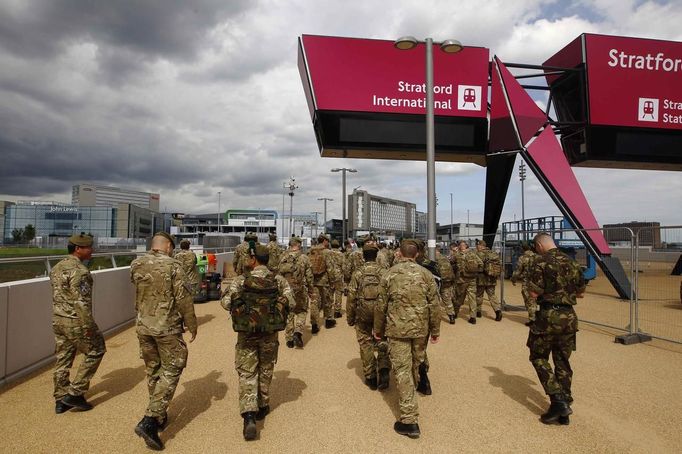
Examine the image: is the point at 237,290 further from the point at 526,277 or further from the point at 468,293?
the point at 468,293

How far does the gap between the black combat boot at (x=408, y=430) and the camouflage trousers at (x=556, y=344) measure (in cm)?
139

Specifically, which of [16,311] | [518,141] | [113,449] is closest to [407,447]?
[113,449]

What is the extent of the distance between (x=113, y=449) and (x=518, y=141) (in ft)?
39.6

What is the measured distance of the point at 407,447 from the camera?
3309 mm

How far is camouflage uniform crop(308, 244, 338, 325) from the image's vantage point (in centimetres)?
796

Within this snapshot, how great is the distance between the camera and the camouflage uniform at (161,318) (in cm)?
345

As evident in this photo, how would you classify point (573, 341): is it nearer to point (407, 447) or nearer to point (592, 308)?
point (407, 447)

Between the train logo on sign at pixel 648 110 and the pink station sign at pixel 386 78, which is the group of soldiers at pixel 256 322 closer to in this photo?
the pink station sign at pixel 386 78

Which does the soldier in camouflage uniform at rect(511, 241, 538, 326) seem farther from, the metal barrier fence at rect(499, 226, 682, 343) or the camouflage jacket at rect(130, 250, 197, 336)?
the camouflage jacket at rect(130, 250, 197, 336)

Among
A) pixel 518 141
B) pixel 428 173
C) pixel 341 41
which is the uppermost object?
pixel 341 41

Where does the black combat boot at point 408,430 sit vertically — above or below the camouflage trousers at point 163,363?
below

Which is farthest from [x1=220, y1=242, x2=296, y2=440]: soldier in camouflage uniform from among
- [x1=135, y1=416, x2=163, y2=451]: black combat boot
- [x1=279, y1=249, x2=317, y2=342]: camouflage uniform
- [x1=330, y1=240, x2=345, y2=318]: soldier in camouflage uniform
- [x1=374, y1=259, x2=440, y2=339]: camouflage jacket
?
[x1=330, y1=240, x2=345, y2=318]: soldier in camouflage uniform

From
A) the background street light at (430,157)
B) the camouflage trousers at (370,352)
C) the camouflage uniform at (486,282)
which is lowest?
the camouflage trousers at (370,352)

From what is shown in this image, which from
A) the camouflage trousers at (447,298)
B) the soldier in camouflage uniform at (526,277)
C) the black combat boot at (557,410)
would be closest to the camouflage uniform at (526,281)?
the soldier in camouflage uniform at (526,277)
